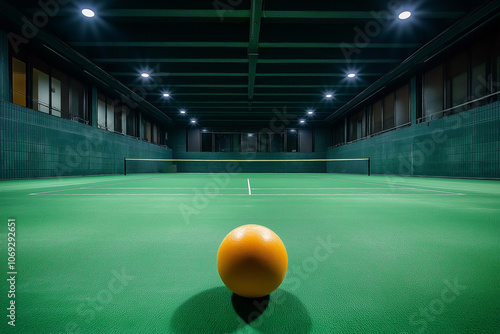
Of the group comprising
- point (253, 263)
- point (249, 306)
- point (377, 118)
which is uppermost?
point (377, 118)

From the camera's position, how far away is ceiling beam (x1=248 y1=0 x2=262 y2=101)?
863 cm

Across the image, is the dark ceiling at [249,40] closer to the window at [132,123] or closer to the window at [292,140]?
the window at [132,123]

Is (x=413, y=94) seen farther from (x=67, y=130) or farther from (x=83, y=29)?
(x=67, y=130)

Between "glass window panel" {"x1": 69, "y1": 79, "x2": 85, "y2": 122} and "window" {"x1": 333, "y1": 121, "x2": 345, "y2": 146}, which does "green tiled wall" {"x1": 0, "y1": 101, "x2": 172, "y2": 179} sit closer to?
"glass window panel" {"x1": 69, "y1": 79, "x2": 85, "y2": 122}

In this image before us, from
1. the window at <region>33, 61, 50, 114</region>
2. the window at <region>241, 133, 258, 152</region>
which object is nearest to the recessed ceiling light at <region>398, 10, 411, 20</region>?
the window at <region>33, 61, 50, 114</region>

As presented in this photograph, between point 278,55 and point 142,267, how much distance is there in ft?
42.6

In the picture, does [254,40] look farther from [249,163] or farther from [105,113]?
[249,163]

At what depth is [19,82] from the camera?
11.4 meters

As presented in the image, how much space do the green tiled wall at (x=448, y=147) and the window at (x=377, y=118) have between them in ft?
4.55

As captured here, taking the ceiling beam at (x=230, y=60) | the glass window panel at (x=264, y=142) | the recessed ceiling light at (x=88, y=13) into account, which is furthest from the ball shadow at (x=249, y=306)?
the glass window panel at (x=264, y=142)

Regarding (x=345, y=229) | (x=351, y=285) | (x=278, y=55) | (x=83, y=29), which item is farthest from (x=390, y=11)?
(x=83, y=29)

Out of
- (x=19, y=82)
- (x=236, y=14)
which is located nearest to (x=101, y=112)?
(x=19, y=82)

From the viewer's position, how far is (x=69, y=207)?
3771 millimetres

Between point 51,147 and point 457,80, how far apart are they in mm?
20008
